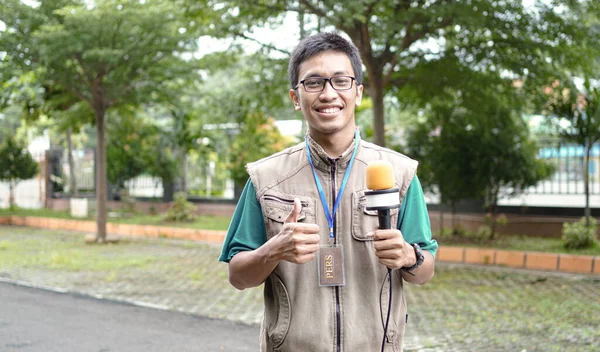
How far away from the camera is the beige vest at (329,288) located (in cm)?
218

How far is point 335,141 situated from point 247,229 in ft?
1.40

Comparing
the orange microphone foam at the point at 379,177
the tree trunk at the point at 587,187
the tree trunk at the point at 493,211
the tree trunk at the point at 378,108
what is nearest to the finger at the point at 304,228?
the orange microphone foam at the point at 379,177

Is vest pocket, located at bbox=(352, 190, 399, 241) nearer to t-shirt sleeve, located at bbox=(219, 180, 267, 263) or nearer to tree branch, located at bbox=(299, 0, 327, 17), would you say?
t-shirt sleeve, located at bbox=(219, 180, 267, 263)

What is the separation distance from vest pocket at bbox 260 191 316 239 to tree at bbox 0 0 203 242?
857 centimetres

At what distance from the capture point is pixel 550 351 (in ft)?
18.9

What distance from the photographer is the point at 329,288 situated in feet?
7.16

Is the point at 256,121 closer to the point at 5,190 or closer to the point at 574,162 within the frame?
the point at 574,162

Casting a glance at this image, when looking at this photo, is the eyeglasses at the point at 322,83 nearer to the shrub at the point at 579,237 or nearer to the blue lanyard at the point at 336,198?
the blue lanyard at the point at 336,198

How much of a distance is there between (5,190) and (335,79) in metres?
30.0

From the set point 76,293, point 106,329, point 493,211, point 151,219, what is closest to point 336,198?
point 106,329

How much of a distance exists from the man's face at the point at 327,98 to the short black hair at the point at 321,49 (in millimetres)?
17

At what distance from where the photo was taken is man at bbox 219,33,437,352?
7.13 ft

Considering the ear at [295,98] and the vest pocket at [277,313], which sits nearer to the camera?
the vest pocket at [277,313]

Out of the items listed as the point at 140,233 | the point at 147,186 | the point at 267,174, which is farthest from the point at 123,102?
the point at 267,174
